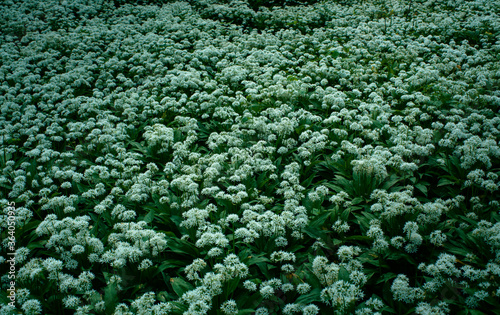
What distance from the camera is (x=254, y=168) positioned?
599 centimetres

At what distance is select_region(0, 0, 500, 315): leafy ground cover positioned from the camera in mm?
3945

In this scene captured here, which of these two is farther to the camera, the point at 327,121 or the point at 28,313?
the point at 327,121

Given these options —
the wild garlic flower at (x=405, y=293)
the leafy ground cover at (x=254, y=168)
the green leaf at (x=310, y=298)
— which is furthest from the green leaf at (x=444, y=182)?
the green leaf at (x=310, y=298)

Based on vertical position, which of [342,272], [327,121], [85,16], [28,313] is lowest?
[28,313]

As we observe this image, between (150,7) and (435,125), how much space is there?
1354cm

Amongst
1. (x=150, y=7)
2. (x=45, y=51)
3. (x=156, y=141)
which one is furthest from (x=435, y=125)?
(x=150, y=7)

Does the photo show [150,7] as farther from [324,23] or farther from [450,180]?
[450,180]

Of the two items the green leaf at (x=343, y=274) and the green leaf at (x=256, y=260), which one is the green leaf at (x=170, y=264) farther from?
the green leaf at (x=343, y=274)

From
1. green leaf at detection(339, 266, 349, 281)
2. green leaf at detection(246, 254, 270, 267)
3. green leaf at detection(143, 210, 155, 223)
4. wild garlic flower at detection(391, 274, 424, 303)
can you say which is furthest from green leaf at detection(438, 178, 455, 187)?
green leaf at detection(143, 210, 155, 223)

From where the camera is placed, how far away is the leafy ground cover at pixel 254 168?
3.95 m

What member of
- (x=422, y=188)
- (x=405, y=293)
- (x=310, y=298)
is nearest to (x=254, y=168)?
(x=310, y=298)

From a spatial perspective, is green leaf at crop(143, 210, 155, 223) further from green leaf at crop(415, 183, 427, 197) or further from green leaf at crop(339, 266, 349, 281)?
green leaf at crop(415, 183, 427, 197)

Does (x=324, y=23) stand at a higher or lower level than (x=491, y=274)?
higher

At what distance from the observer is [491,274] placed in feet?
12.2
